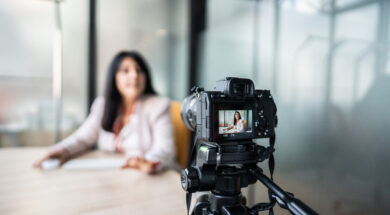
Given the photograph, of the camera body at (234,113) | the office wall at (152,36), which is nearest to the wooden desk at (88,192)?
the camera body at (234,113)

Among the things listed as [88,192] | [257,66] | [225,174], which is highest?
[257,66]

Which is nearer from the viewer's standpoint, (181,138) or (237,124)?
(237,124)

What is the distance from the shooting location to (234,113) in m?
0.60

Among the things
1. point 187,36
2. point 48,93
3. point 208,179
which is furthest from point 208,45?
point 208,179

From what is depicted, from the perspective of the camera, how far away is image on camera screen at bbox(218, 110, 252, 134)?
58cm

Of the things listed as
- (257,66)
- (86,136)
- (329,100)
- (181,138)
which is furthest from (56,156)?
(329,100)

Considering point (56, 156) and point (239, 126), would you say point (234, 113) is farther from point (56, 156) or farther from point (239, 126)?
point (56, 156)

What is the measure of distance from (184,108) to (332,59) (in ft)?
1.73

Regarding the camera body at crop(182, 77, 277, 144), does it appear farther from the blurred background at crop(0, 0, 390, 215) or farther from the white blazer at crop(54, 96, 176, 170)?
the white blazer at crop(54, 96, 176, 170)

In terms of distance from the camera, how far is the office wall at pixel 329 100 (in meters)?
0.70

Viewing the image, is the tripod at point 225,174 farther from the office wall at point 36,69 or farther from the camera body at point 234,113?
the office wall at point 36,69

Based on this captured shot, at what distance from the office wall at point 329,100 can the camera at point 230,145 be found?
17 cm

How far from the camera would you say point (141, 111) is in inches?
62.2

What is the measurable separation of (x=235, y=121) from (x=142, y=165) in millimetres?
629
